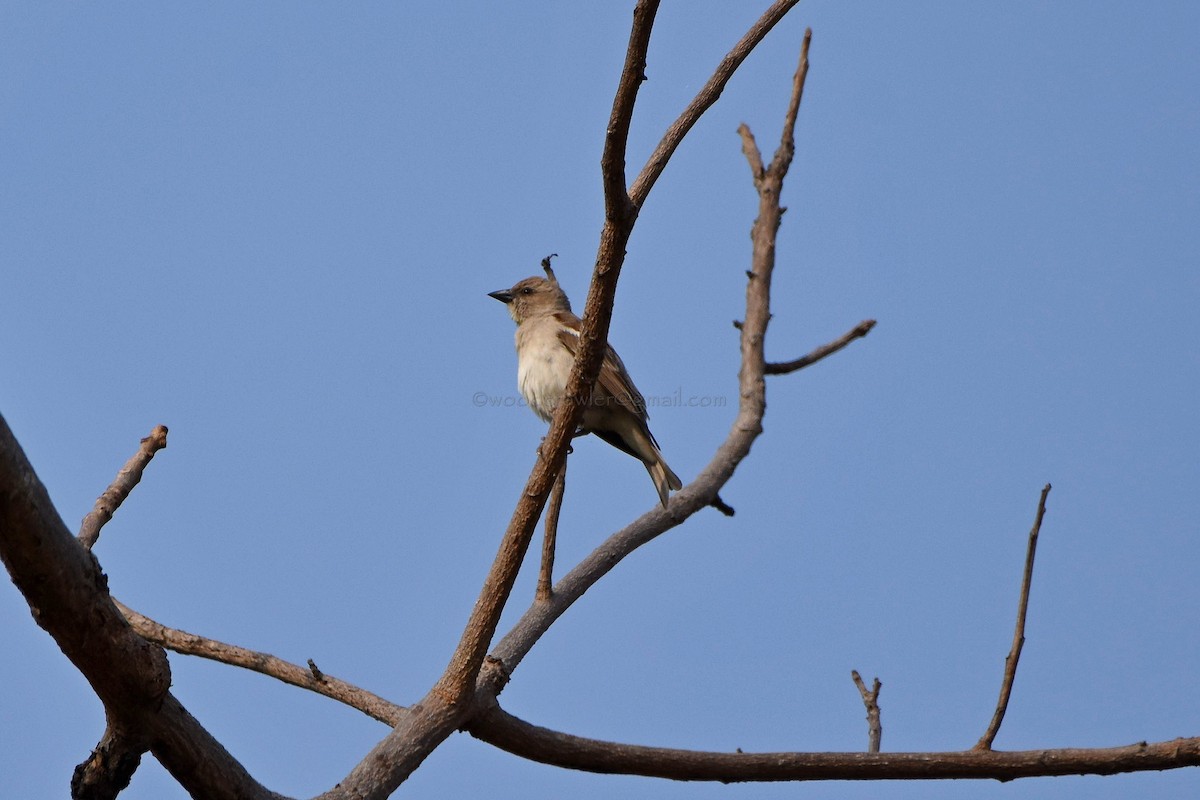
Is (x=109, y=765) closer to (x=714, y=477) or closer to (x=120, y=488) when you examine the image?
(x=120, y=488)

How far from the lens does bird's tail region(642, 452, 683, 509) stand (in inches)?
235

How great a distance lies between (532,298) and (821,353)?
302 centimetres

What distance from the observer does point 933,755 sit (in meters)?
3.97

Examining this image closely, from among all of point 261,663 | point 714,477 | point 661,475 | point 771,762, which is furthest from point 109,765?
point 661,475

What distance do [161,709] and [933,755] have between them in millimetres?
2651

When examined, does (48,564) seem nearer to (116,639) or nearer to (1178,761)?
(116,639)

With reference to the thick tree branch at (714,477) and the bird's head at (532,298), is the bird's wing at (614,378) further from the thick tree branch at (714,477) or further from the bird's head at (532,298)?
the thick tree branch at (714,477)

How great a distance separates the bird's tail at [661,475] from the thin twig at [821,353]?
2.70ft

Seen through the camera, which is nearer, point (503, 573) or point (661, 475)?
point (503, 573)

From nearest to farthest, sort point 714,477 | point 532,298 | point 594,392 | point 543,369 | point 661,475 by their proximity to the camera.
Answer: point 714,477, point 594,392, point 661,475, point 543,369, point 532,298

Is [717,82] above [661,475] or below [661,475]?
below

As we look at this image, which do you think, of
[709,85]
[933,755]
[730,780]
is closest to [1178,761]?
[933,755]

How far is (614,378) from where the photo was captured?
6.50 m

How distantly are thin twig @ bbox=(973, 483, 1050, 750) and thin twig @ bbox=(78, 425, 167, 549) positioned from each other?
300 centimetres
